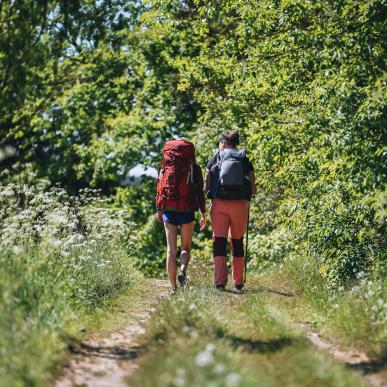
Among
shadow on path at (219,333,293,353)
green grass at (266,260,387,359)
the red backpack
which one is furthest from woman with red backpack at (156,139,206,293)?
shadow on path at (219,333,293,353)

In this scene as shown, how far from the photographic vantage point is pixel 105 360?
5.41 meters

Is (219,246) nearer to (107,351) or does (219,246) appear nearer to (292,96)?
(292,96)

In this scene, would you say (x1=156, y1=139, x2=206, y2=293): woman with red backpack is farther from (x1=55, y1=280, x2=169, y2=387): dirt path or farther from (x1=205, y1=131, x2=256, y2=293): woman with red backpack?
(x1=55, y1=280, x2=169, y2=387): dirt path

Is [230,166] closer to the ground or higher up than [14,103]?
closer to the ground

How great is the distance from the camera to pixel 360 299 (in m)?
6.59

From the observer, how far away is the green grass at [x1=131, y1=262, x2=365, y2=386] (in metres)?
4.09

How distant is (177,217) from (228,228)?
2.78ft

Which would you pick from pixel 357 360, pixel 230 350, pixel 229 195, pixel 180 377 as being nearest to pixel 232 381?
pixel 180 377

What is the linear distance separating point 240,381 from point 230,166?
4.98 meters

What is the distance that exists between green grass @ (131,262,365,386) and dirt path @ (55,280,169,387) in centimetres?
17

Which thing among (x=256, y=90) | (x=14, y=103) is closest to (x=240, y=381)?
(x=14, y=103)

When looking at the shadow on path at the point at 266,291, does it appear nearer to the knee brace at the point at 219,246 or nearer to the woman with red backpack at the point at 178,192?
the knee brace at the point at 219,246

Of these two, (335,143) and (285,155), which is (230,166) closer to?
(285,155)

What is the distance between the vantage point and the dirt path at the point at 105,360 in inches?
189
